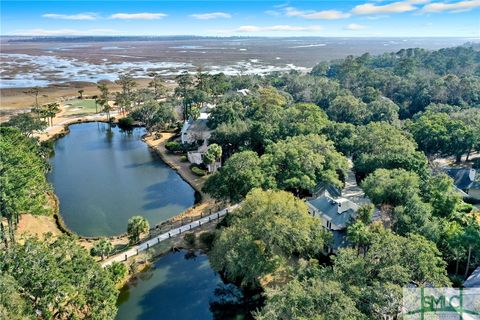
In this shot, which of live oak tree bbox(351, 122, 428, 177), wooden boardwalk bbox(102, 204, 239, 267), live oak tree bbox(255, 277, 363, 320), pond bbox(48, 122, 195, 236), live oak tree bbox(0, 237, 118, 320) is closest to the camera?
live oak tree bbox(255, 277, 363, 320)

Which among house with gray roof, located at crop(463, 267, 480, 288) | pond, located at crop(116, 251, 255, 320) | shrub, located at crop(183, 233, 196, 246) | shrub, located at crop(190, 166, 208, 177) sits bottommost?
pond, located at crop(116, 251, 255, 320)

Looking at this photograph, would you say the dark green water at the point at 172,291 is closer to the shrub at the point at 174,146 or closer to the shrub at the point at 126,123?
the shrub at the point at 174,146

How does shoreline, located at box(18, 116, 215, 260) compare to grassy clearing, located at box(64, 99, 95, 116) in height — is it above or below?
below

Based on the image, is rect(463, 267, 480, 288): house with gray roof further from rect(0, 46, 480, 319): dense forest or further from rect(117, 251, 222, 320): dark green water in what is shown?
rect(117, 251, 222, 320): dark green water

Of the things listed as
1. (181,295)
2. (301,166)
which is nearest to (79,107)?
(301,166)

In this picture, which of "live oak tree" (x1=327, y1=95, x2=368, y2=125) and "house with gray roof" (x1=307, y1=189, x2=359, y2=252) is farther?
"live oak tree" (x1=327, y1=95, x2=368, y2=125)

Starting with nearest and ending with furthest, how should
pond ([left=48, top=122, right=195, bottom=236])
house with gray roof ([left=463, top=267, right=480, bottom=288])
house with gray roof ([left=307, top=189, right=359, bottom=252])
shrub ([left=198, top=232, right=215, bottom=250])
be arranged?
house with gray roof ([left=463, top=267, right=480, bottom=288]), house with gray roof ([left=307, top=189, right=359, bottom=252]), shrub ([left=198, top=232, right=215, bottom=250]), pond ([left=48, top=122, right=195, bottom=236])

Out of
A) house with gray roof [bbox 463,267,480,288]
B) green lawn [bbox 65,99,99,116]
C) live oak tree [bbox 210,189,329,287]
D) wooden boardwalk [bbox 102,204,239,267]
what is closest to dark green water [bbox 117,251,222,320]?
wooden boardwalk [bbox 102,204,239,267]
